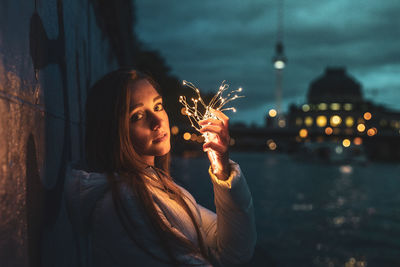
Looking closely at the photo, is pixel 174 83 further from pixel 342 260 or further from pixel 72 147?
pixel 72 147

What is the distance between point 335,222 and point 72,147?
11.9 metres

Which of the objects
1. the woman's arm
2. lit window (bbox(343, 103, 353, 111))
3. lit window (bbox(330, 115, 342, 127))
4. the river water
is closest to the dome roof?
lit window (bbox(343, 103, 353, 111))


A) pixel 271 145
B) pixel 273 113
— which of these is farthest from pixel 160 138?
pixel 271 145

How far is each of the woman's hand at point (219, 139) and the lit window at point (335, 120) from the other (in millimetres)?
132247

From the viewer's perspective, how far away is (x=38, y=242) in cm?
223

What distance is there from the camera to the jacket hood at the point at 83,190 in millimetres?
1973

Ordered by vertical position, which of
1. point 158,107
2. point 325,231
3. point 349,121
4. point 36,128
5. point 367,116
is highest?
point 367,116

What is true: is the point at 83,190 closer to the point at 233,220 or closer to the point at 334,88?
the point at 233,220

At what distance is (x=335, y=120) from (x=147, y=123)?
437ft

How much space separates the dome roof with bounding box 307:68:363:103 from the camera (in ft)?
472

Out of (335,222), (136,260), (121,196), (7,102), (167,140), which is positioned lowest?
(335,222)

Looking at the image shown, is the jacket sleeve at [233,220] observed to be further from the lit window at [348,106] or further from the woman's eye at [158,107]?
the lit window at [348,106]

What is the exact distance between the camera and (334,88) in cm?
15025

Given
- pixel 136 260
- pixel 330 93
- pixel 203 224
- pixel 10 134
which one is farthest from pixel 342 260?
pixel 330 93
